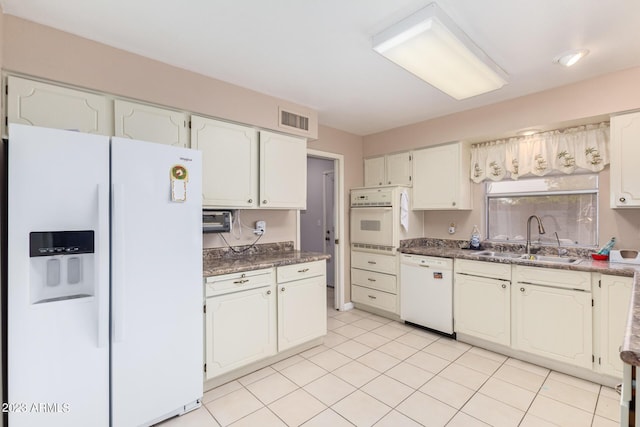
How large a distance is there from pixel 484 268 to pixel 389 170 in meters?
1.78

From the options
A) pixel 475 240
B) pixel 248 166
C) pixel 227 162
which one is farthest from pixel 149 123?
pixel 475 240

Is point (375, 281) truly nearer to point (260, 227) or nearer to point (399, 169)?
point (399, 169)

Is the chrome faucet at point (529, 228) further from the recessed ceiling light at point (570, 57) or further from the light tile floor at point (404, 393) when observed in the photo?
the recessed ceiling light at point (570, 57)

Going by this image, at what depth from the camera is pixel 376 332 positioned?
3357 mm

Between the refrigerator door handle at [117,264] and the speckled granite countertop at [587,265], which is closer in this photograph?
the speckled granite countertop at [587,265]

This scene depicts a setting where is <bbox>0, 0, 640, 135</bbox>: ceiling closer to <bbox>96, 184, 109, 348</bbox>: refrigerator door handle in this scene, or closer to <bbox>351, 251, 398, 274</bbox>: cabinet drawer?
<bbox>96, 184, 109, 348</bbox>: refrigerator door handle

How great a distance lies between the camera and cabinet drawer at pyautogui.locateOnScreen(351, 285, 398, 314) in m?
3.71

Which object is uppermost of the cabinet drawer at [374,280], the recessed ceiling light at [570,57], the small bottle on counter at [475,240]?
the recessed ceiling light at [570,57]

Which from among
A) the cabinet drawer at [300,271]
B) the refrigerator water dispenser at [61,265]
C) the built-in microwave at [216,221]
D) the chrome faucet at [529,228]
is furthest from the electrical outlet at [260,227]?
the chrome faucet at [529,228]

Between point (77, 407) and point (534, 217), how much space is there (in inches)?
159

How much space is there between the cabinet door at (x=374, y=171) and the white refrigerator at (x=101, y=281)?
9.10 feet

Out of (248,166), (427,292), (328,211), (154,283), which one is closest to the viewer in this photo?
(154,283)

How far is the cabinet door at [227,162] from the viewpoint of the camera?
249cm

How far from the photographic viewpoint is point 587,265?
2393 millimetres
